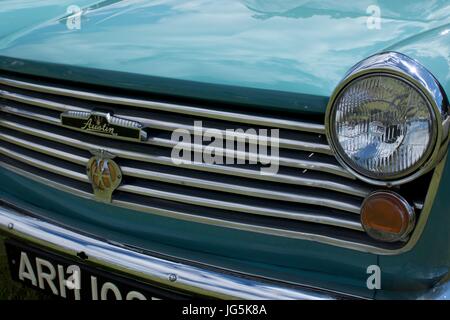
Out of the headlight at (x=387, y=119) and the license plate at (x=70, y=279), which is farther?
the license plate at (x=70, y=279)

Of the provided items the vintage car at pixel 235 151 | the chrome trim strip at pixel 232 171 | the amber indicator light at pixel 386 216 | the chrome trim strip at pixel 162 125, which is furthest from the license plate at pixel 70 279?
the amber indicator light at pixel 386 216

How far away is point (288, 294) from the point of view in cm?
161

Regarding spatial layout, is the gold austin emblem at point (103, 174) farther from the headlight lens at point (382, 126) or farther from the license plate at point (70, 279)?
the headlight lens at point (382, 126)

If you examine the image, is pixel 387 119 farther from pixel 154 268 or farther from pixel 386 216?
pixel 154 268

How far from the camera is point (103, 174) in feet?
6.08

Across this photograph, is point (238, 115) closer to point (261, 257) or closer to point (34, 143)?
point (261, 257)

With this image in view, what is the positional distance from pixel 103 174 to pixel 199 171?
1.05 ft

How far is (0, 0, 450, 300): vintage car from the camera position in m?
1.47

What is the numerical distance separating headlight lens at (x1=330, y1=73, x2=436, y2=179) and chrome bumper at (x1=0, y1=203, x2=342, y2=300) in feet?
1.26

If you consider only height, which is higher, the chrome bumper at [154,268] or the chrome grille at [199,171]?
the chrome grille at [199,171]

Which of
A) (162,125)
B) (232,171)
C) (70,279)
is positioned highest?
(162,125)

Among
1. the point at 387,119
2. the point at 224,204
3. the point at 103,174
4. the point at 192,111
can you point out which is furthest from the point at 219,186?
the point at 387,119

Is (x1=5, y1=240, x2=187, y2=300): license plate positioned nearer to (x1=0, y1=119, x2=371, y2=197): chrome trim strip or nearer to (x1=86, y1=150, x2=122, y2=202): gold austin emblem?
(x1=86, y1=150, x2=122, y2=202): gold austin emblem

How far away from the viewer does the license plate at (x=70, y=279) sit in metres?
1.76
